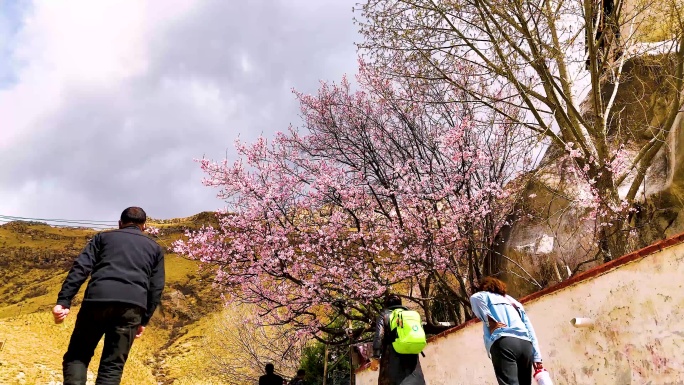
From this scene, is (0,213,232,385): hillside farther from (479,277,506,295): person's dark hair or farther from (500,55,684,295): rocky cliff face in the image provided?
(479,277,506,295): person's dark hair

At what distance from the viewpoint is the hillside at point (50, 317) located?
14930mm

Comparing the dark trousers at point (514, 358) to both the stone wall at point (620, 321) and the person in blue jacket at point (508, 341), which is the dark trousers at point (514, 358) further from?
the stone wall at point (620, 321)

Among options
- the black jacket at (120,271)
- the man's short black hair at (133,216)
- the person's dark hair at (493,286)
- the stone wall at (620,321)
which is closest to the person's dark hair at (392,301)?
the person's dark hair at (493,286)

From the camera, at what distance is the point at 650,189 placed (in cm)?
1152

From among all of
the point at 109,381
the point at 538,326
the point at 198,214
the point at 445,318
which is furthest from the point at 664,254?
the point at 198,214

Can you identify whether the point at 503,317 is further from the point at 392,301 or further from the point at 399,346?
the point at 392,301

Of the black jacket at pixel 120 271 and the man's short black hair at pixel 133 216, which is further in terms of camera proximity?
the man's short black hair at pixel 133 216

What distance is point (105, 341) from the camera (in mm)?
3312

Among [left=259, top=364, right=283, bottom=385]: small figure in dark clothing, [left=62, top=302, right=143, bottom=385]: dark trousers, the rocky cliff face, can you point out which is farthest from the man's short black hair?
the rocky cliff face

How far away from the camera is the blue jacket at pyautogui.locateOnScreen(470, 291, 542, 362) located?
4.16m

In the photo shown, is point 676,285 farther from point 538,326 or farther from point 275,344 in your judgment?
point 275,344

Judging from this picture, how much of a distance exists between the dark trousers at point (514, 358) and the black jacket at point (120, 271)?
276 cm

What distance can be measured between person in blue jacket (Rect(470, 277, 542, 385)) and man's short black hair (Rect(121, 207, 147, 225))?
2.89 meters

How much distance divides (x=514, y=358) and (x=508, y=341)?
0.47 ft
